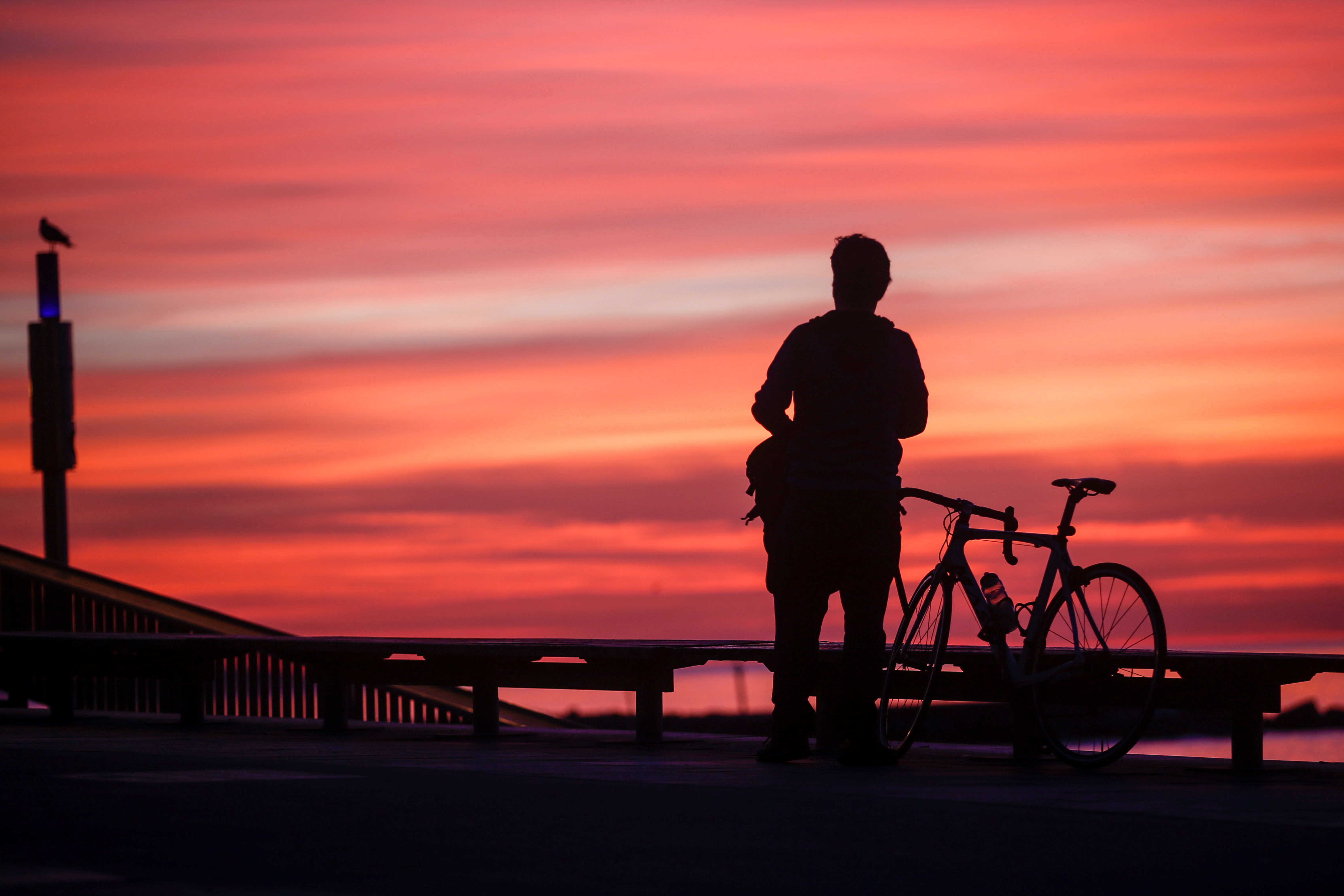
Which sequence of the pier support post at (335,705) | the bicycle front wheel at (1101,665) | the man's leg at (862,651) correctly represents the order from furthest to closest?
the pier support post at (335,705) → the man's leg at (862,651) → the bicycle front wheel at (1101,665)

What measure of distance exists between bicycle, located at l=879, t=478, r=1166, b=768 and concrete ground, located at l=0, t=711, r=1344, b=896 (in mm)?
179

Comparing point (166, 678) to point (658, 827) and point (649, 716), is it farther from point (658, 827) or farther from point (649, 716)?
point (658, 827)

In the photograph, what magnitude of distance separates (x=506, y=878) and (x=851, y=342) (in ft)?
12.4

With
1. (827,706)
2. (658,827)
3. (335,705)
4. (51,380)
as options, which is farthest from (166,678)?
(51,380)

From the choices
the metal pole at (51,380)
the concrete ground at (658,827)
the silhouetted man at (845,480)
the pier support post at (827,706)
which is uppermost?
the metal pole at (51,380)

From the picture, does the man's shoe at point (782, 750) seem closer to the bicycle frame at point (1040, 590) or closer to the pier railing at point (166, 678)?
the bicycle frame at point (1040, 590)

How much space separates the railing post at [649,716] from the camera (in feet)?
31.9

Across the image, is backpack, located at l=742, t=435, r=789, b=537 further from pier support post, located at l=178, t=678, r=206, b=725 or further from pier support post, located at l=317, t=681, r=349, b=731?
pier support post, located at l=178, t=678, r=206, b=725

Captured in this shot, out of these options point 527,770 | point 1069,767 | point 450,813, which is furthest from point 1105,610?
point 450,813

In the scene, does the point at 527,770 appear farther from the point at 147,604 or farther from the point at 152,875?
the point at 147,604

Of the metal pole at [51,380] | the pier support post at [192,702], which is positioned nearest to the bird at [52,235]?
the metal pole at [51,380]

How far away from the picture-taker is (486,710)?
10688 millimetres

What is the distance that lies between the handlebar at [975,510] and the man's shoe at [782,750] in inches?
41.3

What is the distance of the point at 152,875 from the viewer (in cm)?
428
